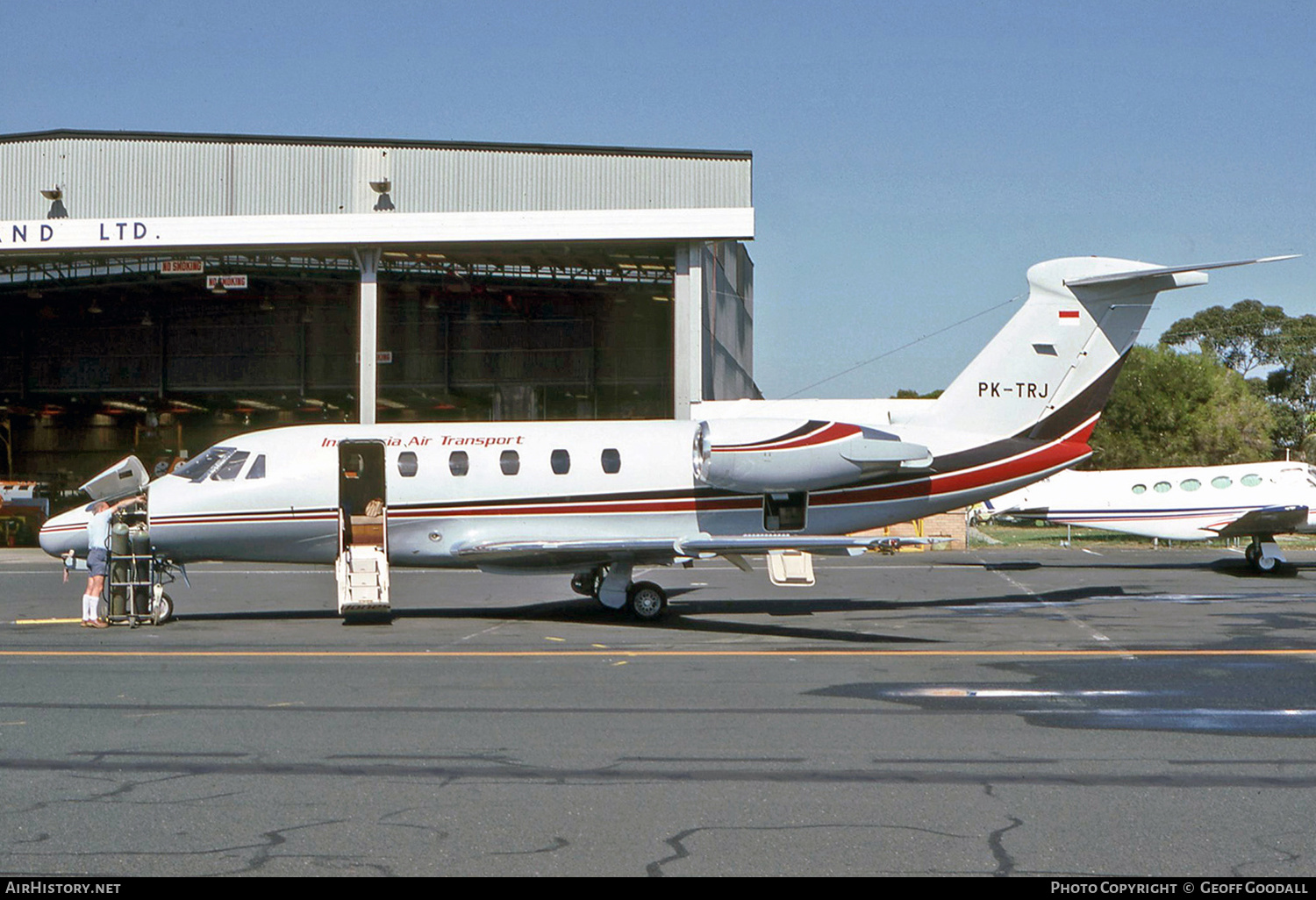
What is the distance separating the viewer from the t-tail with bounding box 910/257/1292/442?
19.1 meters

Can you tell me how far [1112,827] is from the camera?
6.51 m

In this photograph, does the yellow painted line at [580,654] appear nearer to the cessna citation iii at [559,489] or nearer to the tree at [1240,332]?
the cessna citation iii at [559,489]

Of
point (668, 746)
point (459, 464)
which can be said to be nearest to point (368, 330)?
point (459, 464)

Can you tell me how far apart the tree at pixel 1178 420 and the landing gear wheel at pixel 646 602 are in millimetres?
36310

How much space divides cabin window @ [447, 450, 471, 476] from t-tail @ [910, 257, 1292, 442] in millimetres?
7185

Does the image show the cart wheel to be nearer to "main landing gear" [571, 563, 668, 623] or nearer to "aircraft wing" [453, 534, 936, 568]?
"aircraft wing" [453, 534, 936, 568]

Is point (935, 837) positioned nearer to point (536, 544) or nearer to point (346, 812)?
point (346, 812)

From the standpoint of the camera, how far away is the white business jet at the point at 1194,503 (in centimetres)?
2447

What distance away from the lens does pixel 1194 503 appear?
26.2 metres

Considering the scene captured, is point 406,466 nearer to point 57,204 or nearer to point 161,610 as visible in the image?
point 161,610

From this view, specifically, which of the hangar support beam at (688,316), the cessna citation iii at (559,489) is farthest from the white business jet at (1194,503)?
the hangar support beam at (688,316)

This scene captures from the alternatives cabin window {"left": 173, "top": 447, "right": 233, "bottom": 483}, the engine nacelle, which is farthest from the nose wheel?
cabin window {"left": 173, "top": 447, "right": 233, "bottom": 483}

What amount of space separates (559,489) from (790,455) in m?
3.35
